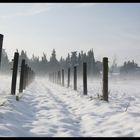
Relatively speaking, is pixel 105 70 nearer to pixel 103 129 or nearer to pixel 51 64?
pixel 103 129

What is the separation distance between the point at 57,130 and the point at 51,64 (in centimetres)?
11439

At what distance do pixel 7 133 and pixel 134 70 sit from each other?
352 feet

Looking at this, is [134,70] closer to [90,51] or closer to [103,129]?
[90,51]

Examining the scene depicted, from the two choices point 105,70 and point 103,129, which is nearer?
point 103,129

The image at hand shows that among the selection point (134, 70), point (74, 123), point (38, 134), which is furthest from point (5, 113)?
point (134, 70)

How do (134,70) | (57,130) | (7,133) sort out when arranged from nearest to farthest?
1. (7,133)
2. (57,130)
3. (134,70)

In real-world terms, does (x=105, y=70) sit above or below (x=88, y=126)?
above

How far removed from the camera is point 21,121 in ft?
22.4

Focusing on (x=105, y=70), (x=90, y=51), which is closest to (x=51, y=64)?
(x=90, y=51)

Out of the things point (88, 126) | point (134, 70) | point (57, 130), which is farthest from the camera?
point (134, 70)

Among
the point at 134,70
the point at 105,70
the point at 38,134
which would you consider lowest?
the point at 38,134

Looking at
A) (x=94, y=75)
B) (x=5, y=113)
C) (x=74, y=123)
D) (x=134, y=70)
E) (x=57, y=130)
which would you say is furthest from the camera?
(x=134, y=70)

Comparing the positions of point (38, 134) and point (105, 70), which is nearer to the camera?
point (38, 134)

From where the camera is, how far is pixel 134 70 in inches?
4321
